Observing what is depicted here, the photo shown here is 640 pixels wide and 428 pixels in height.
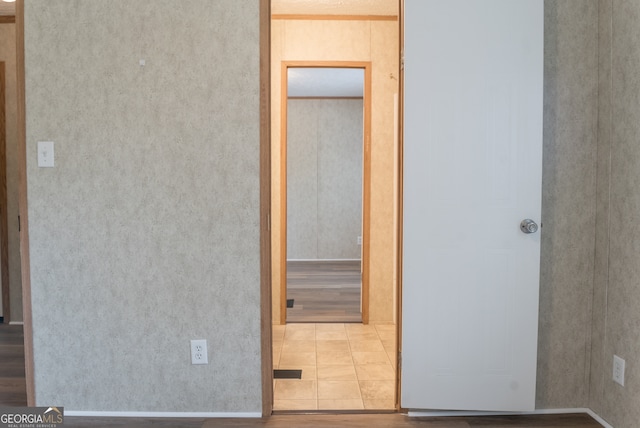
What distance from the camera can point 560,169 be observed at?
2.26m

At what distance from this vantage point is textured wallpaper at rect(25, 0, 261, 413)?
2.20 metres

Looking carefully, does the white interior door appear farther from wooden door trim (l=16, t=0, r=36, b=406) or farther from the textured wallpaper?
wooden door trim (l=16, t=0, r=36, b=406)

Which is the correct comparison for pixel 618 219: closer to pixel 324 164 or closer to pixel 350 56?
pixel 350 56

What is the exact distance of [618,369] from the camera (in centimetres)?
208

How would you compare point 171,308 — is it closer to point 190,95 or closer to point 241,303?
point 241,303

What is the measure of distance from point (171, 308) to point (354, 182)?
199 inches

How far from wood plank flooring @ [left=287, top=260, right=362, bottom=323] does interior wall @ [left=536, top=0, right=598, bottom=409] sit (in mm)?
2010

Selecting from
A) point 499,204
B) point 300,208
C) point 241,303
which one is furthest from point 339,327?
point 300,208

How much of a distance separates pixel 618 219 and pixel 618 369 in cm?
69

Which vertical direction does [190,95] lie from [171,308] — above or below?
above

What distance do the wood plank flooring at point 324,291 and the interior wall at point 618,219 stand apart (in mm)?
2182

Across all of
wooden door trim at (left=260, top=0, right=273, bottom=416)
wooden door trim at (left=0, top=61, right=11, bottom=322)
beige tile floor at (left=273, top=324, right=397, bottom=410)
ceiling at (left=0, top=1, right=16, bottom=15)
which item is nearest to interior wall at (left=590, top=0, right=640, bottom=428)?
beige tile floor at (left=273, top=324, right=397, bottom=410)

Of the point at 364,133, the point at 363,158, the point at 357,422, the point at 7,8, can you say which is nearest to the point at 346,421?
the point at 357,422

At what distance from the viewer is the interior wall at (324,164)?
7.03 m
